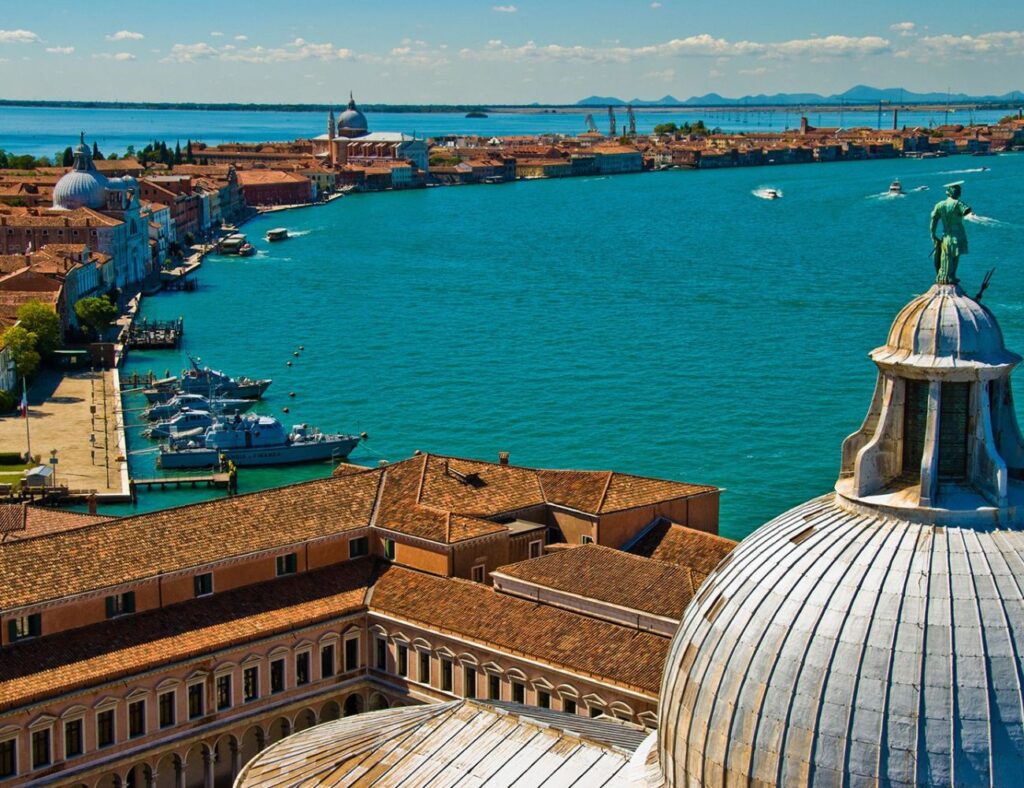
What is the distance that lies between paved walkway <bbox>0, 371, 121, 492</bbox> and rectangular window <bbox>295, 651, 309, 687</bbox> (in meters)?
17.7

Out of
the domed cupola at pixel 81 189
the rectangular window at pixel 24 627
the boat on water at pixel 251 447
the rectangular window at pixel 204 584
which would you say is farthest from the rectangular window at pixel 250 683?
the domed cupola at pixel 81 189

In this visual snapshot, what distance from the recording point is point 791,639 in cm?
1034

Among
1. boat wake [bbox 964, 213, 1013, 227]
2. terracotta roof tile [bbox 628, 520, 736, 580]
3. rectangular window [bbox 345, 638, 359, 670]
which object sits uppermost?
terracotta roof tile [bbox 628, 520, 736, 580]

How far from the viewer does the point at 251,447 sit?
4500 centimetres

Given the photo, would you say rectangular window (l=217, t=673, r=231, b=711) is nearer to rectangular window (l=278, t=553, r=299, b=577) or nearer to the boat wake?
rectangular window (l=278, t=553, r=299, b=577)

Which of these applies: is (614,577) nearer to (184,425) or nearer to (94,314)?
(184,425)

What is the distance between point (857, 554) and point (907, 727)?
1.12m

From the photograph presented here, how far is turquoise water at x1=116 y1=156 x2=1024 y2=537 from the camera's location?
4428 cm

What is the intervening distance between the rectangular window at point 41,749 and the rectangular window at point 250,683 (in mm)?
2918

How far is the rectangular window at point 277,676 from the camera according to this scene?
23.4 metres

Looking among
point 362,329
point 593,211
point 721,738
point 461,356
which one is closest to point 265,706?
point 721,738

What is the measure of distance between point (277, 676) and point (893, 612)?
1465 centimetres

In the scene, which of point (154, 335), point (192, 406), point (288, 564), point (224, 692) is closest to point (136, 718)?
point (224, 692)

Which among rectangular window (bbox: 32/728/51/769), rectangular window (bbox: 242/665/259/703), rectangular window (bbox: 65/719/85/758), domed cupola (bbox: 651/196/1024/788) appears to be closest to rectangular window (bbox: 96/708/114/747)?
rectangular window (bbox: 65/719/85/758)
